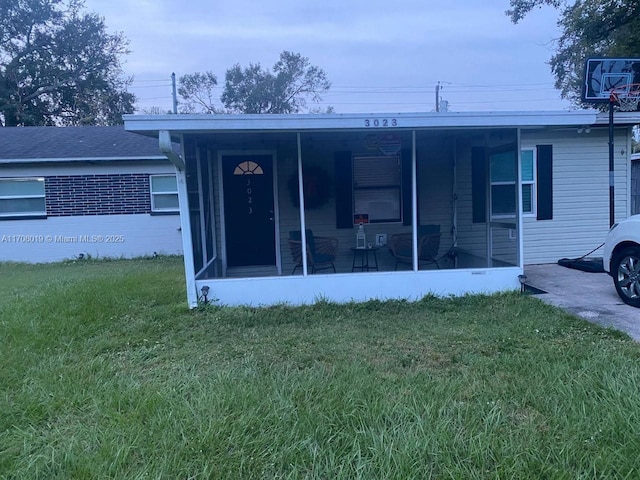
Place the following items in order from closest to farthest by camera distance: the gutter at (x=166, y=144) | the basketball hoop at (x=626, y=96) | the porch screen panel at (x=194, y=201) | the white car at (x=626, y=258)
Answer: the gutter at (x=166, y=144) → the white car at (x=626, y=258) → the porch screen panel at (x=194, y=201) → the basketball hoop at (x=626, y=96)

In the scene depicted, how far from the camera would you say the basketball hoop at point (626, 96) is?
7.66 m

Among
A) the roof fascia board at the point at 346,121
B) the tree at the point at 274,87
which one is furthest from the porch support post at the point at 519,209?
the tree at the point at 274,87

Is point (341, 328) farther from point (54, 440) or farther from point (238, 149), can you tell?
point (238, 149)

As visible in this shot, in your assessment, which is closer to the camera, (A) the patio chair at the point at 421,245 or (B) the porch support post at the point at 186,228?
(B) the porch support post at the point at 186,228

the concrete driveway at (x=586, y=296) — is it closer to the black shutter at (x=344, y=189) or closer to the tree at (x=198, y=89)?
the black shutter at (x=344, y=189)

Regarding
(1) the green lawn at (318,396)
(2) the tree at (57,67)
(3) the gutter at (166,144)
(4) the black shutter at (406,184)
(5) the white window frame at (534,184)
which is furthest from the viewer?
(2) the tree at (57,67)

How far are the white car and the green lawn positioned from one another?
101 cm

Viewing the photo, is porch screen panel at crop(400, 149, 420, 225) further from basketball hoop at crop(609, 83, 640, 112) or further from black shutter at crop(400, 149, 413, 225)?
basketball hoop at crop(609, 83, 640, 112)

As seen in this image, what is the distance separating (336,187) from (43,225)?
8.53m

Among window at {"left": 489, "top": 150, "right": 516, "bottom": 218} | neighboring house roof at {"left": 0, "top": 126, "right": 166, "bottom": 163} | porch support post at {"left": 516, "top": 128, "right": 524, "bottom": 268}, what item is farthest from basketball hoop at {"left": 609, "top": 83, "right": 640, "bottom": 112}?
neighboring house roof at {"left": 0, "top": 126, "right": 166, "bottom": 163}

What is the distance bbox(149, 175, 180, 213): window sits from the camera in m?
12.5

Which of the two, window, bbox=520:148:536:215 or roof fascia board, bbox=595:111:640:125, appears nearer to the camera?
roof fascia board, bbox=595:111:640:125

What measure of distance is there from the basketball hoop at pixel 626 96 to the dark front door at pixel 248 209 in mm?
5805

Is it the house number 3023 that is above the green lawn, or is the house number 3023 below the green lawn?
above
